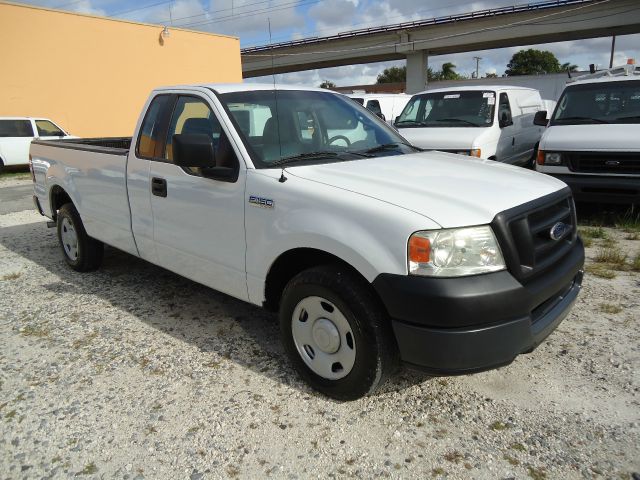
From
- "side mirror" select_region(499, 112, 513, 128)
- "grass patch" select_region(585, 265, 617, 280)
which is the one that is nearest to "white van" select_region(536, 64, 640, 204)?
"side mirror" select_region(499, 112, 513, 128)

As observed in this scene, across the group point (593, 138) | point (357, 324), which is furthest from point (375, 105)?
point (357, 324)

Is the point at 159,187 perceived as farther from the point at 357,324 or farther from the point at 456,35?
the point at 456,35

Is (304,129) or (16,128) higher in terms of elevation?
(304,129)

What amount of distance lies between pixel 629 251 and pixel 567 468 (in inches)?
159

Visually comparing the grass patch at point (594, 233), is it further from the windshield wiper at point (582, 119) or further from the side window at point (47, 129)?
the side window at point (47, 129)

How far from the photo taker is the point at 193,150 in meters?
3.13

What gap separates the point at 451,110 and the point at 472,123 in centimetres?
64

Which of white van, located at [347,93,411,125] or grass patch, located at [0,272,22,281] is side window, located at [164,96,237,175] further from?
white van, located at [347,93,411,125]

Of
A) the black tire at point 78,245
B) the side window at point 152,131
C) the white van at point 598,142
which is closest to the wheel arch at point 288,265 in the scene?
the side window at point 152,131

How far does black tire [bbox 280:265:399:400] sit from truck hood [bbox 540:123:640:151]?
5196mm

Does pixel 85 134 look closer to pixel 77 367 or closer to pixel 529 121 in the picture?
pixel 529 121

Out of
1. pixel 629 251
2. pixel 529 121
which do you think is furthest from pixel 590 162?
pixel 529 121

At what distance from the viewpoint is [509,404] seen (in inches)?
115

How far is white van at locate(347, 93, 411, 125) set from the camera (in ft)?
45.3
